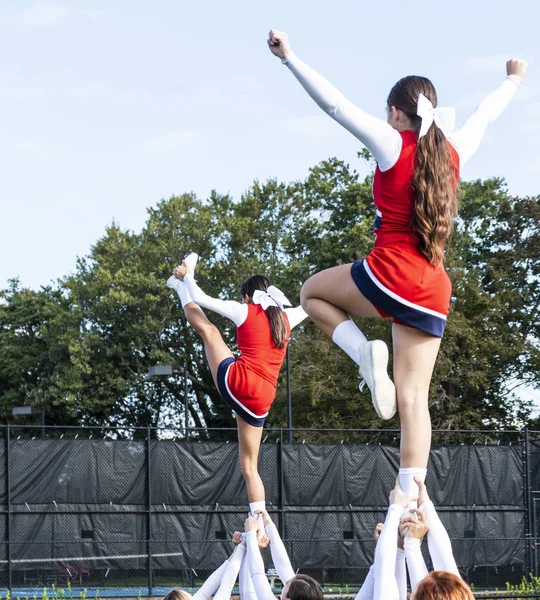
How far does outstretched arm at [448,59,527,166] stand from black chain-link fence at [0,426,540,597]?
32.5 ft

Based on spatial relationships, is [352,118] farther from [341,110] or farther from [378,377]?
[378,377]

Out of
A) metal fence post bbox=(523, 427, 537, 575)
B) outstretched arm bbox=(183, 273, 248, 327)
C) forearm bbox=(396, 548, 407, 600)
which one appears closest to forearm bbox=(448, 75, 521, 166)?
forearm bbox=(396, 548, 407, 600)

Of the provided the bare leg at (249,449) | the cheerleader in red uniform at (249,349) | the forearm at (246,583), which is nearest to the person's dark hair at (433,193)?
the forearm at (246,583)

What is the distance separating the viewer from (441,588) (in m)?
2.71

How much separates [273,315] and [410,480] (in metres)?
2.76

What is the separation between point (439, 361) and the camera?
85.7ft

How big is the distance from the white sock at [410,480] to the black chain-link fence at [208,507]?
991 cm

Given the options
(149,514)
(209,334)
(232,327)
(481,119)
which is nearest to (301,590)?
(481,119)

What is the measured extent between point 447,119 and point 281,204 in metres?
30.1

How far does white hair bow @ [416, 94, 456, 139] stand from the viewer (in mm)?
3424

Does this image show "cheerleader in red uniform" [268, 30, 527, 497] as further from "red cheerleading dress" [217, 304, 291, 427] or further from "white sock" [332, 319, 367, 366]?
"red cheerleading dress" [217, 304, 291, 427]

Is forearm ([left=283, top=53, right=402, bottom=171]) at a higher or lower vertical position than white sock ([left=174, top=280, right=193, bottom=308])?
higher

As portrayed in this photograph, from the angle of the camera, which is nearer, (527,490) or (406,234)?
(406,234)

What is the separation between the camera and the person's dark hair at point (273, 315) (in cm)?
602
